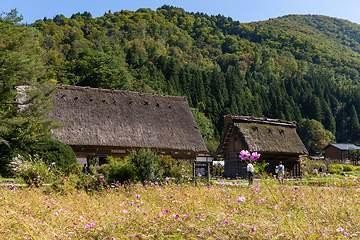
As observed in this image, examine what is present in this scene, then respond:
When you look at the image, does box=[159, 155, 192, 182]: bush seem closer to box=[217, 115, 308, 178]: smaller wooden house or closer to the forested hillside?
box=[217, 115, 308, 178]: smaller wooden house

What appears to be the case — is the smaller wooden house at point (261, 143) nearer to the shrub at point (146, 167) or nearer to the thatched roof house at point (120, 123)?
the thatched roof house at point (120, 123)

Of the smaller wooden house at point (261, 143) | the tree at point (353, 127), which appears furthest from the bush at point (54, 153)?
the tree at point (353, 127)

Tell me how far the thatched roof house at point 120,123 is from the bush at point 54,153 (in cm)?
429

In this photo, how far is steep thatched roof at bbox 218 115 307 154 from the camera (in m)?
27.3

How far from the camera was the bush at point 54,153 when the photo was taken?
1664cm

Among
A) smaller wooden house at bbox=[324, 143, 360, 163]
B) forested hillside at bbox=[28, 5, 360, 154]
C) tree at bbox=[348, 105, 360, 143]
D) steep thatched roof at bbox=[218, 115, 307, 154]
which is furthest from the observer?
tree at bbox=[348, 105, 360, 143]

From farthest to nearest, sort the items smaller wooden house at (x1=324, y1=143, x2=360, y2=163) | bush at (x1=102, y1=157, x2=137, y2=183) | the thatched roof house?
smaller wooden house at (x1=324, y1=143, x2=360, y2=163)
the thatched roof house
bush at (x1=102, y1=157, x2=137, y2=183)

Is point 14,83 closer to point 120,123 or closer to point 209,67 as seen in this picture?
point 120,123

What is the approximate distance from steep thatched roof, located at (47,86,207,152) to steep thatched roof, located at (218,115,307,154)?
394 cm

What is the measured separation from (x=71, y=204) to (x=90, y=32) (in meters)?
95.2

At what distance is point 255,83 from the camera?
103m

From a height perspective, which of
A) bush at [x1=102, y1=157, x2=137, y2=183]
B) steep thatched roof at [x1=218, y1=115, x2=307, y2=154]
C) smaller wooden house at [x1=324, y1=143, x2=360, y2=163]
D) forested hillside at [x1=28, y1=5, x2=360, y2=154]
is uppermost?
forested hillside at [x1=28, y1=5, x2=360, y2=154]

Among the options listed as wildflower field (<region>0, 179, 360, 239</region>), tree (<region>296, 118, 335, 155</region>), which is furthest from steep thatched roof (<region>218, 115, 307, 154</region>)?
tree (<region>296, 118, 335, 155</region>)

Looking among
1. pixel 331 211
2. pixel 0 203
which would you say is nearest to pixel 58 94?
pixel 0 203
